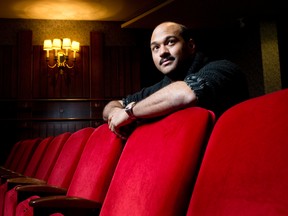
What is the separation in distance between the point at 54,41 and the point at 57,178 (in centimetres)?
294

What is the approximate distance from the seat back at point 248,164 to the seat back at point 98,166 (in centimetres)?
44

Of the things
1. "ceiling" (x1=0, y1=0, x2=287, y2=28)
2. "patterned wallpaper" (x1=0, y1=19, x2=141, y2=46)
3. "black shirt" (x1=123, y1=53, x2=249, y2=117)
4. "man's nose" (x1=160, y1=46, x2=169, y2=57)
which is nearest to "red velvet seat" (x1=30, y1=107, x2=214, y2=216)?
"black shirt" (x1=123, y1=53, x2=249, y2=117)

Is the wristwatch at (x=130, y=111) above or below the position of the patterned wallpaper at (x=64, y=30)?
below

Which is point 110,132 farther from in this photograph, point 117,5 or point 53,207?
point 117,5

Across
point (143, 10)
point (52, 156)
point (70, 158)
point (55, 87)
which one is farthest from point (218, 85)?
point (55, 87)

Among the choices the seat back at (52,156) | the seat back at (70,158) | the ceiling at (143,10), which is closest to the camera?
the seat back at (70,158)

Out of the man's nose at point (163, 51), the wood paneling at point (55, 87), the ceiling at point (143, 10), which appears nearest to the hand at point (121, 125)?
the man's nose at point (163, 51)

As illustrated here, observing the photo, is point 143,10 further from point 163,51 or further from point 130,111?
point 130,111

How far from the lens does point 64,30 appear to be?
14.7 feet

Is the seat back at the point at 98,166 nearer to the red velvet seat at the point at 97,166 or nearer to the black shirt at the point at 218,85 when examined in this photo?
the red velvet seat at the point at 97,166

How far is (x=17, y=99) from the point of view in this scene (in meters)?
4.18

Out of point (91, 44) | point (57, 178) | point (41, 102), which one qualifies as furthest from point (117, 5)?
point (57, 178)

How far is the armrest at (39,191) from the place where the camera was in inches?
48.8

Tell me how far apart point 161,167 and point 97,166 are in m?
0.39
